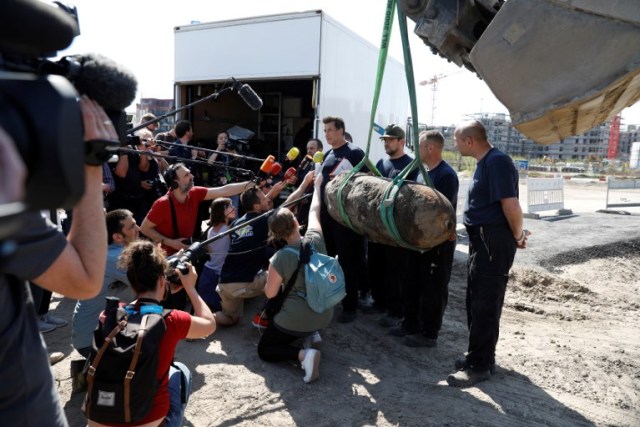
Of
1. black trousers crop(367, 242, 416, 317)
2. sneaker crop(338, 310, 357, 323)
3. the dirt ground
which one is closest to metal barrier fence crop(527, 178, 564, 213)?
the dirt ground

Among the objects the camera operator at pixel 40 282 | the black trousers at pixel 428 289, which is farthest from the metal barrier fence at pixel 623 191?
the camera operator at pixel 40 282

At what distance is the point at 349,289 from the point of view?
495cm

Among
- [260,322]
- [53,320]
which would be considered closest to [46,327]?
[53,320]

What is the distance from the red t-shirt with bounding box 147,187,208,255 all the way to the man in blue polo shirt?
101 inches

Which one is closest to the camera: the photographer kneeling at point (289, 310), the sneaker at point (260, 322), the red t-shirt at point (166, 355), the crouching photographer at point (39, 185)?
the crouching photographer at point (39, 185)

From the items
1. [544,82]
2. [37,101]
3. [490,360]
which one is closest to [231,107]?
[490,360]

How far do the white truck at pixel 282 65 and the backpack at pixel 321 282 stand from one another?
151 inches

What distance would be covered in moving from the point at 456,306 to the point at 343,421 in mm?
2728

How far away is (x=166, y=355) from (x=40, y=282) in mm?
1281

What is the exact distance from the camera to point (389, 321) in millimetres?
4816

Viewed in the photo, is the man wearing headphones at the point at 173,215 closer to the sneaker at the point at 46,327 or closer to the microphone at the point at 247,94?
the microphone at the point at 247,94

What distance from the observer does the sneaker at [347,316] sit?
4852 mm

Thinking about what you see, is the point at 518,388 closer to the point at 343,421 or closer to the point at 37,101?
the point at 343,421

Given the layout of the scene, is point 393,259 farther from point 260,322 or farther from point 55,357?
point 55,357
